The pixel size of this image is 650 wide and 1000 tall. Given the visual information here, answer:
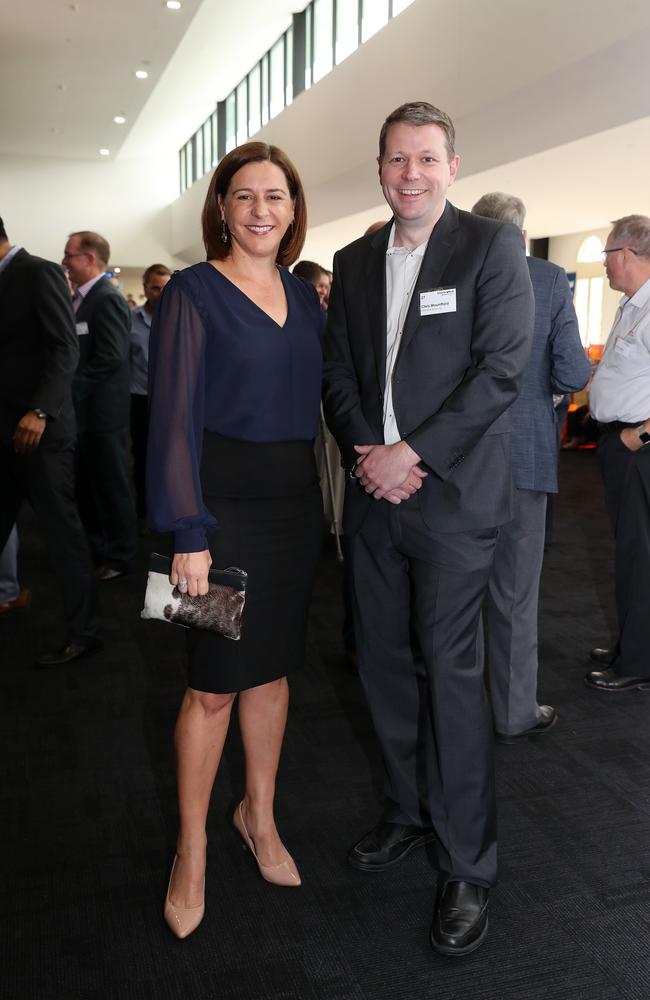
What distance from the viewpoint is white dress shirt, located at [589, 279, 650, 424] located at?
118 inches

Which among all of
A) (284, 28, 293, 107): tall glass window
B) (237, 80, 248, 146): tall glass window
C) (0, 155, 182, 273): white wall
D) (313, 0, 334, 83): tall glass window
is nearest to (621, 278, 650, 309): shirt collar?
(313, 0, 334, 83): tall glass window

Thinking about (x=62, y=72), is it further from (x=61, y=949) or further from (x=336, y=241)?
(x=61, y=949)

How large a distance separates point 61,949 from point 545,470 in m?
1.73

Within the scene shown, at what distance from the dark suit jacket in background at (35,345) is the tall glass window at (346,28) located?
30.9 ft

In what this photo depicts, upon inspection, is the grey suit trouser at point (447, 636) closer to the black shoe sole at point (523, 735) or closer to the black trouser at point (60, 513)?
the black shoe sole at point (523, 735)

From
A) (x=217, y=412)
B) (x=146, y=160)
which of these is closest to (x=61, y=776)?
(x=217, y=412)

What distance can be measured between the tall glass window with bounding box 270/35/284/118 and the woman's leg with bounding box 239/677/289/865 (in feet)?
45.4

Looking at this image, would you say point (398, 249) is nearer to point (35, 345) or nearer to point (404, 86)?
point (35, 345)

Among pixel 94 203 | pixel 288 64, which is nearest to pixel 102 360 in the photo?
pixel 288 64

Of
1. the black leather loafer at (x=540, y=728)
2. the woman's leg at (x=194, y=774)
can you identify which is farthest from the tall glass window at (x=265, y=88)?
the woman's leg at (x=194, y=774)

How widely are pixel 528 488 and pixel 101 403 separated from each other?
2761 mm

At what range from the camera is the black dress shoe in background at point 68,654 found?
10.8 feet

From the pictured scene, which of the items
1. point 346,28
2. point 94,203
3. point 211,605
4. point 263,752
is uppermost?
point 346,28

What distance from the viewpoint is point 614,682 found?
3090mm
